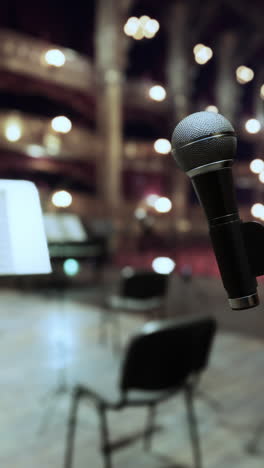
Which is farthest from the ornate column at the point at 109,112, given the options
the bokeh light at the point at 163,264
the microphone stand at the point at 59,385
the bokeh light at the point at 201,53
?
the bokeh light at the point at 201,53

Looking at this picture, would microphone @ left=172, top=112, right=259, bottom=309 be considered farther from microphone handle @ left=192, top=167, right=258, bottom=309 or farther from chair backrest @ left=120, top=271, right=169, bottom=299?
chair backrest @ left=120, top=271, right=169, bottom=299

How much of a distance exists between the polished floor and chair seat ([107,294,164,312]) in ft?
1.75

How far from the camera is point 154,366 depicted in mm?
2059

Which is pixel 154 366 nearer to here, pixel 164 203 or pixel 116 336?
pixel 164 203

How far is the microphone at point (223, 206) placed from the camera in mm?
474

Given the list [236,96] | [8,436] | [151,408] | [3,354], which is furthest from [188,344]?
[236,96]

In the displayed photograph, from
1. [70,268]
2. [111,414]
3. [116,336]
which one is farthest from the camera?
[70,268]

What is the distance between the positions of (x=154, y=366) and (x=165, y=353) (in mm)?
81

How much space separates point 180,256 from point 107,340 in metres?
6.20

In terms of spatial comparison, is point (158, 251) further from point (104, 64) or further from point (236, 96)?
point (236, 96)

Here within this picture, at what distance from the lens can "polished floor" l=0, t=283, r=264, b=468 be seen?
2.42 meters

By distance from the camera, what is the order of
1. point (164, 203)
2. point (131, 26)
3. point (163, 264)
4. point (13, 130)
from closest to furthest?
point (131, 26), point (164, 203), point (163, 264), point (13, 130)

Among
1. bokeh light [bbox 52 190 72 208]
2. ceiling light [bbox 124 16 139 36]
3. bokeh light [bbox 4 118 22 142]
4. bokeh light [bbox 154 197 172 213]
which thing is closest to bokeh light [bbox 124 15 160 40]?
ceiling light [bbox 124 16 139 36]

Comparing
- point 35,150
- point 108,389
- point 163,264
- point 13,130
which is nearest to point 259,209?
point 108,389
